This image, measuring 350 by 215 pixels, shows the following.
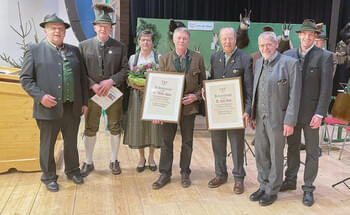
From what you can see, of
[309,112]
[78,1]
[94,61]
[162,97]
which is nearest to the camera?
[309,112]

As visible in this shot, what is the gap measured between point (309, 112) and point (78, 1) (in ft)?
13.1

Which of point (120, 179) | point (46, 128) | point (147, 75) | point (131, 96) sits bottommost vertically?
point (120, 179)

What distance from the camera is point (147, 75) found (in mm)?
2996

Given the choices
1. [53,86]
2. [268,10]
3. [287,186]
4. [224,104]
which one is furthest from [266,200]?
[268,10]

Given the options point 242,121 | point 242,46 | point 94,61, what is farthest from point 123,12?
point 242,121

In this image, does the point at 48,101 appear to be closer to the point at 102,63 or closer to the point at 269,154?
the point at 102,63

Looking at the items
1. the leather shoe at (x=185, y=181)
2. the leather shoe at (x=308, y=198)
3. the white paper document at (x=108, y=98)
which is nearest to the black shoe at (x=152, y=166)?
the leather shoe at (x=185, y=181)

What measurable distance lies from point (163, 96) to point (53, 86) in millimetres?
976

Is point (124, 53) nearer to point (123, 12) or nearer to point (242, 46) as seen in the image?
point (123, 12)

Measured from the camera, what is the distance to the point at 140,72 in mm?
3281

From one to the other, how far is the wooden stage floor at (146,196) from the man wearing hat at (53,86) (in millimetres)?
251

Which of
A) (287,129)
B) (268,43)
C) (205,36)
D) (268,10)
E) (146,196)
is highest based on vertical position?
(268,10)

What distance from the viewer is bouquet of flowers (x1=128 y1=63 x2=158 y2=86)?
3246 mm

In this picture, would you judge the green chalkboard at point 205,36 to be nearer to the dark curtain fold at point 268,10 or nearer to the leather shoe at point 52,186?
the dark curtain fold at point 268,10
